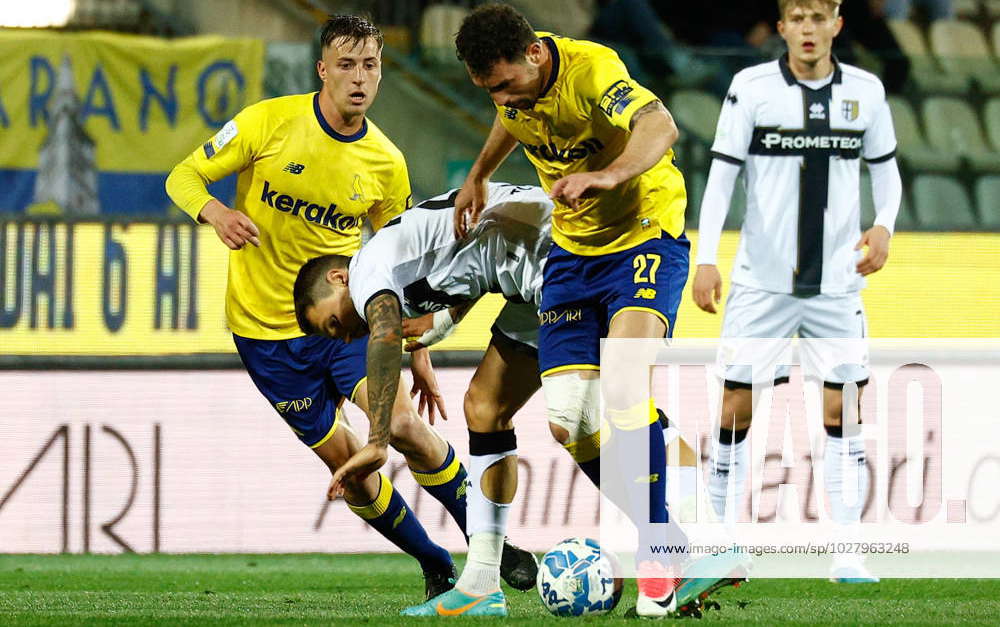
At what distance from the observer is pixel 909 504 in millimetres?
7648

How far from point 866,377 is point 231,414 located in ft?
10.5

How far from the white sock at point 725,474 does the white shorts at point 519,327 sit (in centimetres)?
123

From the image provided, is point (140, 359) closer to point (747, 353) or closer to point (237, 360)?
point (237, 360)

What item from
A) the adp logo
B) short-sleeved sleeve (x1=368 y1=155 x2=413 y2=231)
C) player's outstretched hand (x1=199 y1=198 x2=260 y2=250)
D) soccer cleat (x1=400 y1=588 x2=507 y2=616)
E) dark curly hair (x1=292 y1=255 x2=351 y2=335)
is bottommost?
soccer cleat (x1=400 y1=588 x2=507 y2=616)

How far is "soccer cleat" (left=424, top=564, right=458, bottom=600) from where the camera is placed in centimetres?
557

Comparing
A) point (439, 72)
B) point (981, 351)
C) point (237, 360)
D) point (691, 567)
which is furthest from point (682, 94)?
point (691, 567)

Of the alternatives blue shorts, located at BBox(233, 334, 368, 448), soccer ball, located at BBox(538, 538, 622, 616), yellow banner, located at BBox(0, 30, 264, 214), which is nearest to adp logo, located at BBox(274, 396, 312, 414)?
blue shorts, located at BBox(233, 334, 368, 448)

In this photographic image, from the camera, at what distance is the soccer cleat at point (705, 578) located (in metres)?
4.80

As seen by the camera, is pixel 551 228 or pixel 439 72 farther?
pixel 439 72

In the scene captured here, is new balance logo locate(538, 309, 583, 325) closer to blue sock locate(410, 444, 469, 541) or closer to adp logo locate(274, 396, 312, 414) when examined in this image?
blue sock locate(410, 444, 469, 541)

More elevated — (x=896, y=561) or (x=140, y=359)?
(x=140, y=359)

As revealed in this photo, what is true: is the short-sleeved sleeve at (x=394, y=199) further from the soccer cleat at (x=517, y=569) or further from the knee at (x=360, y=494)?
the soccer cleat at (x=517, y=569)

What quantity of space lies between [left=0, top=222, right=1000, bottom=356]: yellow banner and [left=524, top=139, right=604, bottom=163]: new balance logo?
10.1 ft

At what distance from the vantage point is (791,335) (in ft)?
20.5
